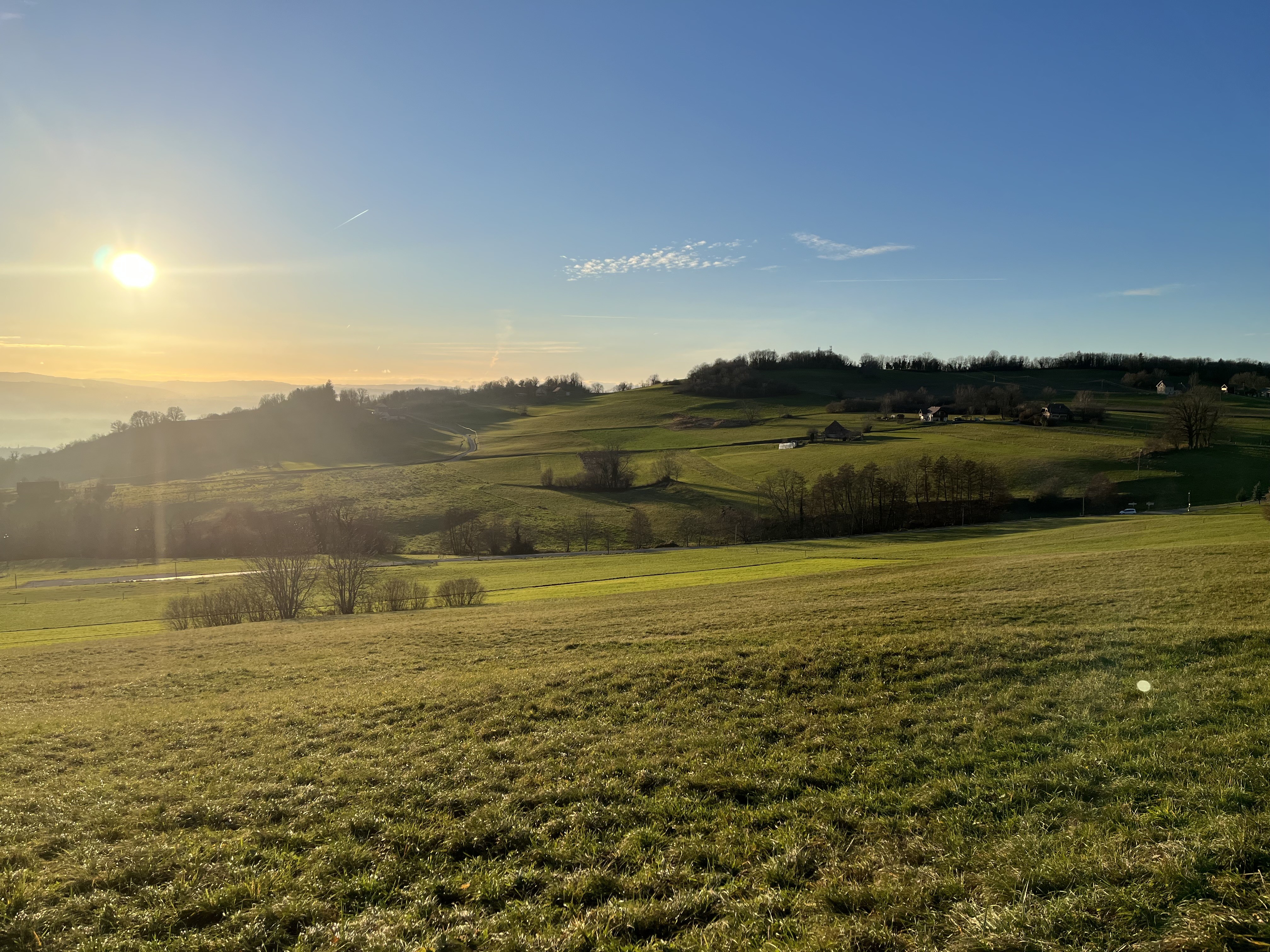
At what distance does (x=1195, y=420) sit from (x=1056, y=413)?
86.7ft

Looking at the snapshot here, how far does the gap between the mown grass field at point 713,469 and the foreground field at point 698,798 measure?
73619 mm

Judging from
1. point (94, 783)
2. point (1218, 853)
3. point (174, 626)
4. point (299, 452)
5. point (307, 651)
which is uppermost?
point (299, 452)

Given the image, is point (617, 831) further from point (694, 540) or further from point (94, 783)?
point (694, 540)

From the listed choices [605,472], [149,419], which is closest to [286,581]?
[605,472]

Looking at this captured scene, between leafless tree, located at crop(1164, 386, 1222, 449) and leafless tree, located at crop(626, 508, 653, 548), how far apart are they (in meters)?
80.8

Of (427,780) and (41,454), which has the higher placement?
(41,454)

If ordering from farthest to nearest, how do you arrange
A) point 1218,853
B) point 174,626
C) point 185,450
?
point 185,450
point 174,626
point 1218,853

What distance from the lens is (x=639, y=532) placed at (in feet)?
288

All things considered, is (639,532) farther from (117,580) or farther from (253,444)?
(253,444)

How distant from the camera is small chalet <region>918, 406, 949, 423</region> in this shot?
134 metres

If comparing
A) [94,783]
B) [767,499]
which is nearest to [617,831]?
[94,783]

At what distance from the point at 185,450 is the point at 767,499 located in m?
137

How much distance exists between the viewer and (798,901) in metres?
6.23

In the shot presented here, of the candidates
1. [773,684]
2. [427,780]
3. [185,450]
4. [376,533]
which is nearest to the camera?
[427,780]
